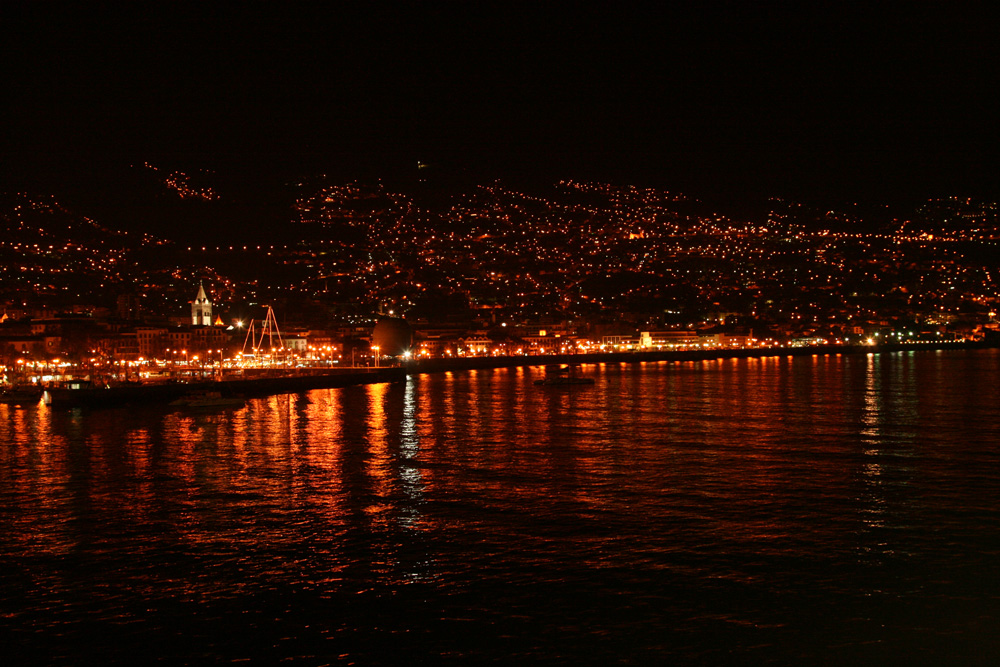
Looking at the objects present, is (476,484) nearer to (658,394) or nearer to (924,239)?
(658,394)

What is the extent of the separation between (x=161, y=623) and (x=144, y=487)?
7035 millimetres

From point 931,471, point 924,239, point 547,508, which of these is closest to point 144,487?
point 547,508

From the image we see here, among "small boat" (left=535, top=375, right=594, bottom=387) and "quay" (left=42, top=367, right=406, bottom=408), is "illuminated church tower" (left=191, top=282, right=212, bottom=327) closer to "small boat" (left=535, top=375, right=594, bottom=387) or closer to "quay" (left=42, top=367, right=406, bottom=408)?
"quay" (left=42, top=367, right=406, bottom=408)

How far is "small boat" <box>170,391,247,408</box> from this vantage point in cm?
3105

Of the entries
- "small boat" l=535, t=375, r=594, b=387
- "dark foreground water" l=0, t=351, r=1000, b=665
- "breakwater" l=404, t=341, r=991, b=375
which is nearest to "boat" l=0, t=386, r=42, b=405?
"dark foreground water" l=0, t=351, r=1000, b=665

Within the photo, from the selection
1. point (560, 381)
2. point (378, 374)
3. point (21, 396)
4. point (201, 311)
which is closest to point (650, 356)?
point (378, 374)

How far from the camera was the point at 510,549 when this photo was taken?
9531mm

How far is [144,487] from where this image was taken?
45.4 ft

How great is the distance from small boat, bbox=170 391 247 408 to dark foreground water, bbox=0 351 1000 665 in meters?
10.7

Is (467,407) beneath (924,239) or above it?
beneath

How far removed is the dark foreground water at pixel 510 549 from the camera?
22.6 feet

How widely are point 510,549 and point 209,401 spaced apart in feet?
79.1

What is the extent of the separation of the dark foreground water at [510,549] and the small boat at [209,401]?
1074 cm

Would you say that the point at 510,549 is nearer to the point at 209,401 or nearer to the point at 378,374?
the point at 209,401
